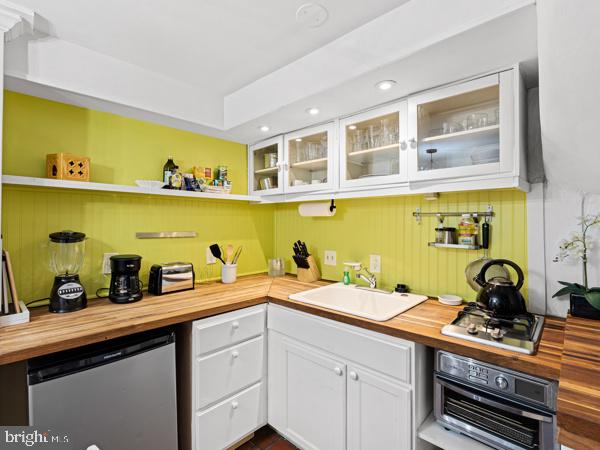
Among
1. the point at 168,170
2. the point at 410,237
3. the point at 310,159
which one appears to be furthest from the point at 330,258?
the point at 168,170

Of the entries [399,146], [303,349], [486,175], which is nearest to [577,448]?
[486,175]

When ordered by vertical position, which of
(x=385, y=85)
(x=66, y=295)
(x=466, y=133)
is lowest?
(x=66, y=295)

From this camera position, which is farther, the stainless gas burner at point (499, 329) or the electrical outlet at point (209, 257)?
the electrical outlet at point (209, 257)

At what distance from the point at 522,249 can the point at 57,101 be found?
2677mm

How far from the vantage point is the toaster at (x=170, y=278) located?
6.28 feet

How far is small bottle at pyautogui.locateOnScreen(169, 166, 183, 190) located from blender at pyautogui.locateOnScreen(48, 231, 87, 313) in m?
0.62

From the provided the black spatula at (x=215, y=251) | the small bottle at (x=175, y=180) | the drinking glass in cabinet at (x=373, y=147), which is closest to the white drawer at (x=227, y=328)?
the black spatula at (x=215, y=251)

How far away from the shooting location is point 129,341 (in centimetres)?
137

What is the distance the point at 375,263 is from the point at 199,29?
1742 millimetres

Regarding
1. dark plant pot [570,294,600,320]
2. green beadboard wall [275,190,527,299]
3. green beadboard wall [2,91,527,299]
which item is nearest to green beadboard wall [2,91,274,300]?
green beadboard wall [2,91,527,299]

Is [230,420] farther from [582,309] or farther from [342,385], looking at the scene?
[582,309]

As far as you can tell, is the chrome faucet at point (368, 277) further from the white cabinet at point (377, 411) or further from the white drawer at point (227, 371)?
the white drawer at point (227, 371)

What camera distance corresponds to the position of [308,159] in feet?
7.18

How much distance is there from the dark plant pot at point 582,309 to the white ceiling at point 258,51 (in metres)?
1.06
